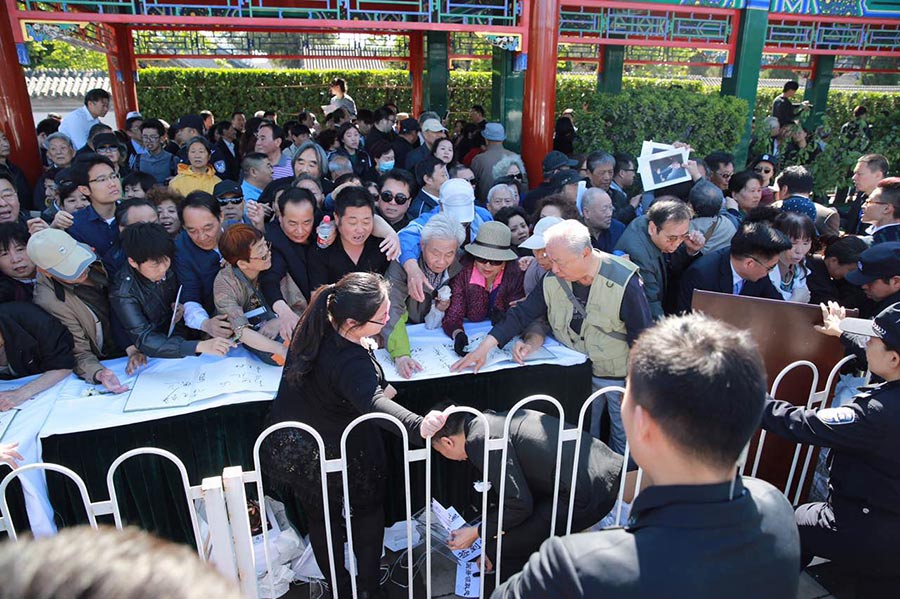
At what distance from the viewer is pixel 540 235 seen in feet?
11.4

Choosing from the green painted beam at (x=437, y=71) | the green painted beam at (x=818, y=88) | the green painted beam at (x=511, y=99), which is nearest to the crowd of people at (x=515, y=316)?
the green painted beam at (x=511, y=99)

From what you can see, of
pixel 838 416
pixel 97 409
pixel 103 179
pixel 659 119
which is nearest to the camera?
pixel 838 416

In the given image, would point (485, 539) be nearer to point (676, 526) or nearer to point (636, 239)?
point (676, 526)

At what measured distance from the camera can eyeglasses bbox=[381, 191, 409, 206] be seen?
13.5 feet

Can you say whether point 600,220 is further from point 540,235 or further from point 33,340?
point 33,340

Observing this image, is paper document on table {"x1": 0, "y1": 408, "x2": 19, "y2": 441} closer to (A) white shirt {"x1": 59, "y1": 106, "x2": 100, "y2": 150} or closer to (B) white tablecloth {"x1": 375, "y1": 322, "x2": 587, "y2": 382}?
(B) white tablecloth {"x1": 375, "y1": 322, "x2": 587, "y2": 382}

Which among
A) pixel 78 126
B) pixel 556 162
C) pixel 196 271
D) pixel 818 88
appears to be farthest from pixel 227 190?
pixel 818 88

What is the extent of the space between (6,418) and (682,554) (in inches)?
109

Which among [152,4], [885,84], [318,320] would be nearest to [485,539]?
[318,320]

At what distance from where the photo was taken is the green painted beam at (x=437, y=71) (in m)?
10.9

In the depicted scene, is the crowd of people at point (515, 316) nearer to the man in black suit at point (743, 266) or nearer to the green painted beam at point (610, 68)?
the man in black suit at point (743, 266)

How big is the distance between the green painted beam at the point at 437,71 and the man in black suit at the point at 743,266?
8067 millimetres

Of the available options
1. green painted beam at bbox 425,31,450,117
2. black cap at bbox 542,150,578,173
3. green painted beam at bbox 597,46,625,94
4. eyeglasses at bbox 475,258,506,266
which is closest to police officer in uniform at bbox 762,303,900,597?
eyeglasses at bbox 475,258,506,266

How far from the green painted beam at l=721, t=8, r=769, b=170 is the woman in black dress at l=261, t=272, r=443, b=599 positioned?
678 cm
